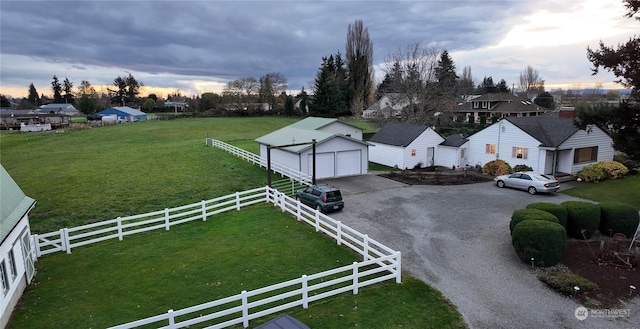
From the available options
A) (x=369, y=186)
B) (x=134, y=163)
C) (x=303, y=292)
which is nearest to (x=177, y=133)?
(x=134, y=163)

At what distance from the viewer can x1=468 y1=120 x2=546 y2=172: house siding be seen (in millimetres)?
28391

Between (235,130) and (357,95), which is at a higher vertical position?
(357,95)

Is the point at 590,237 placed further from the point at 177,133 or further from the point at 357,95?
the point at 357,95

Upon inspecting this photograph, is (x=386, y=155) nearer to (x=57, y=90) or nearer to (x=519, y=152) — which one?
(x=519, y=152)

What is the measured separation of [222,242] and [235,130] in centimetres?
5571

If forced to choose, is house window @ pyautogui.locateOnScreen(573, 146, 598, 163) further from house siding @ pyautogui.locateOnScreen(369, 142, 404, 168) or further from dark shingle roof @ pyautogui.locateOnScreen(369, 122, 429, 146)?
house siding @ pyautogui.locateOnScreen(369, 142, 404, 168)

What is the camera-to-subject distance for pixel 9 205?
39.6ft

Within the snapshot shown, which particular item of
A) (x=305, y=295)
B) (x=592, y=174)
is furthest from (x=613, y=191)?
(x=305, y=295)

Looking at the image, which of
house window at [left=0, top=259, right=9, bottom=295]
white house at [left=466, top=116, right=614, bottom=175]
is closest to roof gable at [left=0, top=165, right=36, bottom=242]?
house window at [left=0, top=259, right=9, bottom=295]

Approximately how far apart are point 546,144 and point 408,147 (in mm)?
10161

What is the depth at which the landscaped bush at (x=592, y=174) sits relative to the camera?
26875 mm

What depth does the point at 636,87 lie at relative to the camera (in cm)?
1692

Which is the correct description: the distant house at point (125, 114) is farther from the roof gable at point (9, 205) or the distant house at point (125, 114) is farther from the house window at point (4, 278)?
the house window at point (4, 278)

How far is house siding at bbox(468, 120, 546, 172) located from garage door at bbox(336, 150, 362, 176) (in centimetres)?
1064
